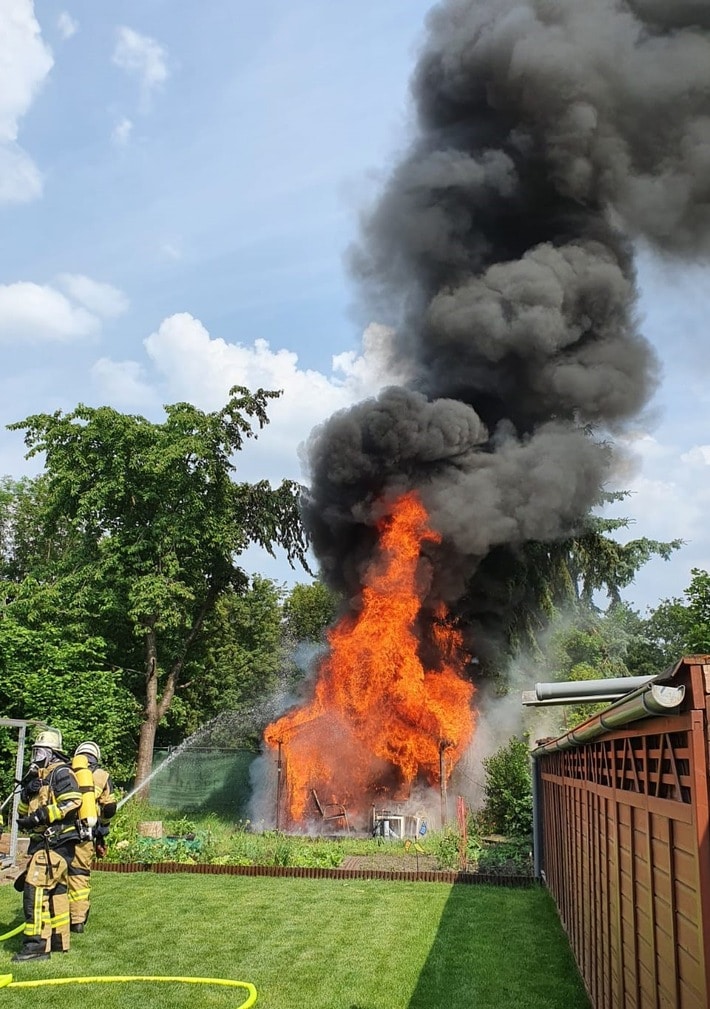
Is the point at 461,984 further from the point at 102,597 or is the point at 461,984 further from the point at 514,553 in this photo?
the point at 102,597

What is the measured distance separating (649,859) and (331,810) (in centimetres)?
1729

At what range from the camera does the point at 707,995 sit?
8.98ft

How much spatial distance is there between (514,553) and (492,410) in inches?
170

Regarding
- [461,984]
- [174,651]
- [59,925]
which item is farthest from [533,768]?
[174,651]

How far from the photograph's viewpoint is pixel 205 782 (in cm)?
2336

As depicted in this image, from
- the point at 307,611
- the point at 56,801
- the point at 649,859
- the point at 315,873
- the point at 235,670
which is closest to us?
the point at 649,859

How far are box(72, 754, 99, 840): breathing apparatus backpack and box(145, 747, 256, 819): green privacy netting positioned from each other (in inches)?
576

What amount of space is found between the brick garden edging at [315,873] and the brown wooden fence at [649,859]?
5.52m

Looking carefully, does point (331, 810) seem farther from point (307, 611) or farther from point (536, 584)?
point (307, 611)

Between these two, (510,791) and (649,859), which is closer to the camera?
(649,859)

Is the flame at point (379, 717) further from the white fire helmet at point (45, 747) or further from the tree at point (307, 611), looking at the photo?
the tree at point (307, 611)

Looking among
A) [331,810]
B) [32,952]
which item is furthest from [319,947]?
[331,810]

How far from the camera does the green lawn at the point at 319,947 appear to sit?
263 inches

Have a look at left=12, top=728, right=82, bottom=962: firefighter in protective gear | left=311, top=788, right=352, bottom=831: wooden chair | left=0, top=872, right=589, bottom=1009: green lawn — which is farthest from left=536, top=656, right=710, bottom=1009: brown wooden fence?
left=311, top=788, right=352, bottom=831: wooden chair
